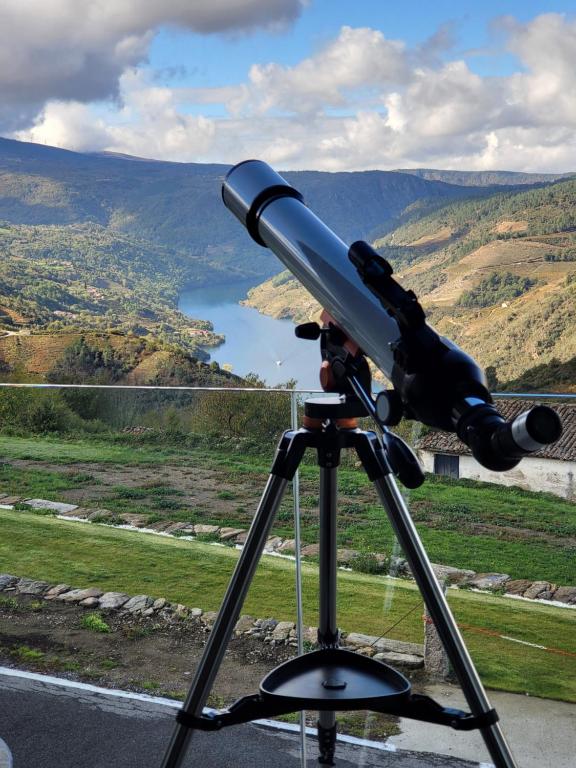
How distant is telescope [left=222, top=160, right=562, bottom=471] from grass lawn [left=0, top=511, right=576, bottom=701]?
101 centimetres

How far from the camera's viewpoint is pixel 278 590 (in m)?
2.14

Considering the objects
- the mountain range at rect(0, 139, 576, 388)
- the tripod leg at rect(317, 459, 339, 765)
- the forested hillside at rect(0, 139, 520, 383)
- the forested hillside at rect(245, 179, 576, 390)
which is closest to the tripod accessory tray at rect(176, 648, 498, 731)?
the tripod leg at rect(317, 459, 339, 765)

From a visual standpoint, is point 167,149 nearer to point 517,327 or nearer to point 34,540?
point 517,327

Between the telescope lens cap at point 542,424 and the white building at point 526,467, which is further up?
the white building at point 526,467

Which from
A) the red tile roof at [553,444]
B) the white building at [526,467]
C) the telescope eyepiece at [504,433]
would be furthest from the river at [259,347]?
the telescope eyepiece at [504,433]

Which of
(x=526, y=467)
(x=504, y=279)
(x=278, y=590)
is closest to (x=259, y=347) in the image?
(x=504, y=279)

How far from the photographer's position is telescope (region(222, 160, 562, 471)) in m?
0.71

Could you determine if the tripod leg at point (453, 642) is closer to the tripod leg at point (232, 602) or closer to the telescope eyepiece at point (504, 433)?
the tripod leg at point (232, 602)

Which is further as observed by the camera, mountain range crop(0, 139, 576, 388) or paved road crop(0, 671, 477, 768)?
mountain range crop(0, 139, 576, 388)

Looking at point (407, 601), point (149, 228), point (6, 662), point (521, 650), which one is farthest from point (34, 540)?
point (149, 228)

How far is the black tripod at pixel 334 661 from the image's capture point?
1018 mm

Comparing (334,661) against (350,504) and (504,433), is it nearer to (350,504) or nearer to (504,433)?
(504,433)

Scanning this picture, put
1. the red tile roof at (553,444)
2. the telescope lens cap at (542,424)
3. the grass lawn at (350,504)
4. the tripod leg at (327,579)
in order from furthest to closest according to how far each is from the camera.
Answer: the grass lawn at (350,504), the red tile roof at (553,444), the tripod leg at (327,579), the telescope lens cap at (542,424)

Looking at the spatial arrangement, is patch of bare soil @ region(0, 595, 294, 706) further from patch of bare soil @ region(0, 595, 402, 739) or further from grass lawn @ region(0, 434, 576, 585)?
grass lawn @ region(0, 434, 576, 585)
